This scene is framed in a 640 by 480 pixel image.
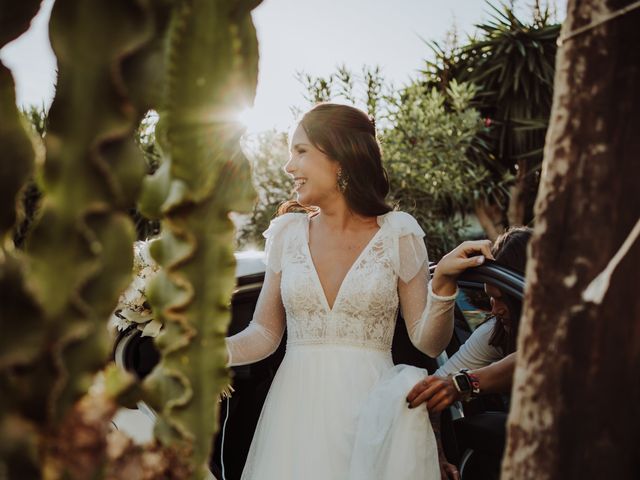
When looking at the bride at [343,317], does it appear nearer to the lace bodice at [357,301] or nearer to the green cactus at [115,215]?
the lace bodice at [357,301]

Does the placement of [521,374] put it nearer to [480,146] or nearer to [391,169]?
[391,169]

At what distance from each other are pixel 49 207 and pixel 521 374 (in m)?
0.56

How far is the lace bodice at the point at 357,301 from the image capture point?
8.47 ft

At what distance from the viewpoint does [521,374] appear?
792 mm

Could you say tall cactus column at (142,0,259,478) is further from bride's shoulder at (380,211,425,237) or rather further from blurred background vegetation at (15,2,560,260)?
blurred background vegetation at (15,2,560,260)

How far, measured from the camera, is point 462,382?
206 cm

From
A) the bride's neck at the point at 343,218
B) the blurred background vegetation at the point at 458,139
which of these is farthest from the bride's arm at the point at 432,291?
the blurred background vegetation at the point at 458,139

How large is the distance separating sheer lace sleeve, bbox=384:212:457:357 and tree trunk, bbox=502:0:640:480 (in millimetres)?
1494

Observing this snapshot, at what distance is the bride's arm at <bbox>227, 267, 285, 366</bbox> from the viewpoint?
2564 millimetres

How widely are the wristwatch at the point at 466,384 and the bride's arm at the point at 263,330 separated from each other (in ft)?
2.86

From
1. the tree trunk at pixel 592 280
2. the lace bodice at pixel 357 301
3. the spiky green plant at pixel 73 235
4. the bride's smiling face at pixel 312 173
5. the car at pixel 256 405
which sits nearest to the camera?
the spiky green plant at pixel 73 235

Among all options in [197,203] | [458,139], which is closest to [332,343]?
[197,203]

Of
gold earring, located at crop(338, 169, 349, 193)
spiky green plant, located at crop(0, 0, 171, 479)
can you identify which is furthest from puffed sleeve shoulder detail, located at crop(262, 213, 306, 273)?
spiky green plant, located at crop(0, 0, 171, 479)

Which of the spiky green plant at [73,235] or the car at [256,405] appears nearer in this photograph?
the spiky green plant at [73,235]
